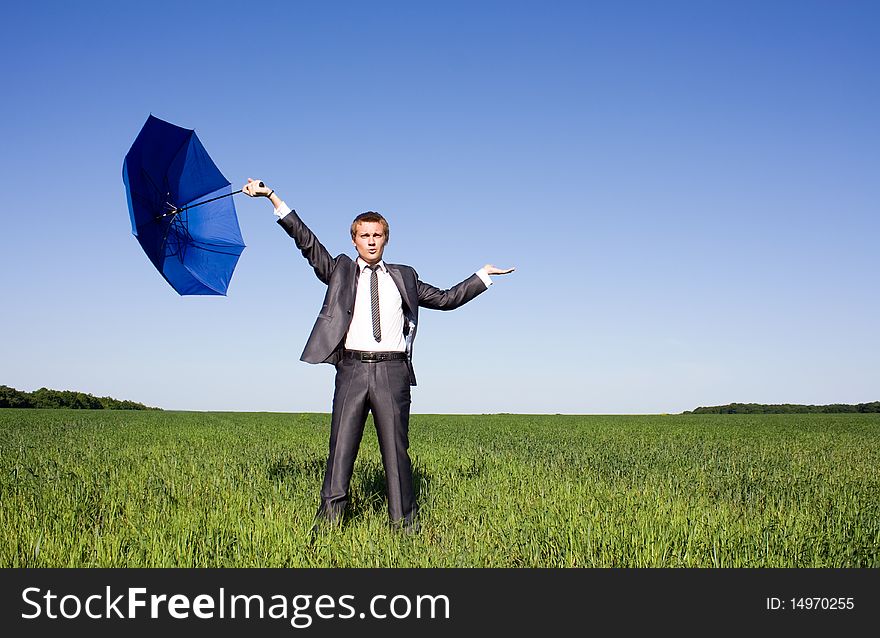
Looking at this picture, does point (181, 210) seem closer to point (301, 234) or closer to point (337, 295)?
point (301, 234)

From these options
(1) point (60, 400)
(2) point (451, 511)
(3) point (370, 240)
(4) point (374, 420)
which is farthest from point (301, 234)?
(1) point (60, 400)

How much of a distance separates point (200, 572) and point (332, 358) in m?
2.09

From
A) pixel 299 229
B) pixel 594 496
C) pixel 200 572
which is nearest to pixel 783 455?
pixel 594 496

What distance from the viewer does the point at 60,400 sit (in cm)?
5925

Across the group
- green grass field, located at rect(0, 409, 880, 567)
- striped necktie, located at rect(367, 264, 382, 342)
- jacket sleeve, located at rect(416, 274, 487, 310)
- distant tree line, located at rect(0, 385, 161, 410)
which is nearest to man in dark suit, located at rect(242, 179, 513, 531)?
striped necktie, located at rect(367, 264, 382, 342)

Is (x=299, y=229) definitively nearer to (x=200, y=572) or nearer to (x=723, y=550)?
(x=200, y=572)

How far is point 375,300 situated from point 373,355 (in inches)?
18.9

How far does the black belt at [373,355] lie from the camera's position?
5.98 metres

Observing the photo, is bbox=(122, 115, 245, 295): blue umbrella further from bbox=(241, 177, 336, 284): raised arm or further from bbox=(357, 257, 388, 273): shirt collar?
bbox=(357, 257, 388, 273): shirt collar

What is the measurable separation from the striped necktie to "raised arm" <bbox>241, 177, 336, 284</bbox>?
364mm

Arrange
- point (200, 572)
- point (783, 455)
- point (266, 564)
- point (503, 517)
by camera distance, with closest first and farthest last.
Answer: point (200, 572)
point (266, 564)
point (503, 517)
point (783, 455)

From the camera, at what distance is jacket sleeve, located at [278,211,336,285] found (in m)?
6.13

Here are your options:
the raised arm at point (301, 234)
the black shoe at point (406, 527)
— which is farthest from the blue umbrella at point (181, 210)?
the black shoe at point (406, 527)

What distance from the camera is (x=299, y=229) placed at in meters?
6.15
